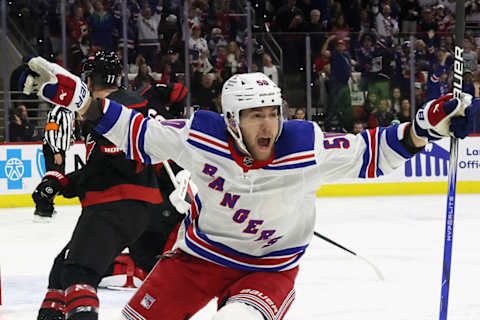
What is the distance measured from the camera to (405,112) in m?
9.28

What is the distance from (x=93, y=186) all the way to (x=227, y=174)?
104 cm

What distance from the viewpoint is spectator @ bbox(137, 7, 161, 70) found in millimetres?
9297

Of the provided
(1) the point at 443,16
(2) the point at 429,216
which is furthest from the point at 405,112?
(1) the point at 443,16

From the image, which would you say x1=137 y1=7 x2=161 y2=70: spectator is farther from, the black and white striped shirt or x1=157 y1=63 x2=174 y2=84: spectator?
the black and white striped shirt

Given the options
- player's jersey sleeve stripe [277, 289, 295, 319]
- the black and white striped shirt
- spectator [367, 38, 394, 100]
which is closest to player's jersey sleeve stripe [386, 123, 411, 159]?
player's jersey sleeve stripe [277, 289, 295, 319]

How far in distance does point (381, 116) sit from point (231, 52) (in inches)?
73.3

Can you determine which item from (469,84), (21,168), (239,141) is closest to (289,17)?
(469,84)

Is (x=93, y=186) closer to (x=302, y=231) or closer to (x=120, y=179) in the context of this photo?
(x=120, y=179)

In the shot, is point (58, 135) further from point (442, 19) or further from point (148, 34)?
point (442, 19)

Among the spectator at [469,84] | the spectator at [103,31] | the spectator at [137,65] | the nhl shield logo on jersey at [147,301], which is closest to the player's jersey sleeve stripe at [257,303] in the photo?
the nhl shield logo on jersey at [147,301]

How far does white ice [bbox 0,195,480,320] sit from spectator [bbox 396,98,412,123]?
118 cm

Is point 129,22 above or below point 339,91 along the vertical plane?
above

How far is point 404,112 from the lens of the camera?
9.28 metres

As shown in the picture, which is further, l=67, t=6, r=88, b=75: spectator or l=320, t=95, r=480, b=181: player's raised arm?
l=67, t=6, r=88, b=75: spectator
